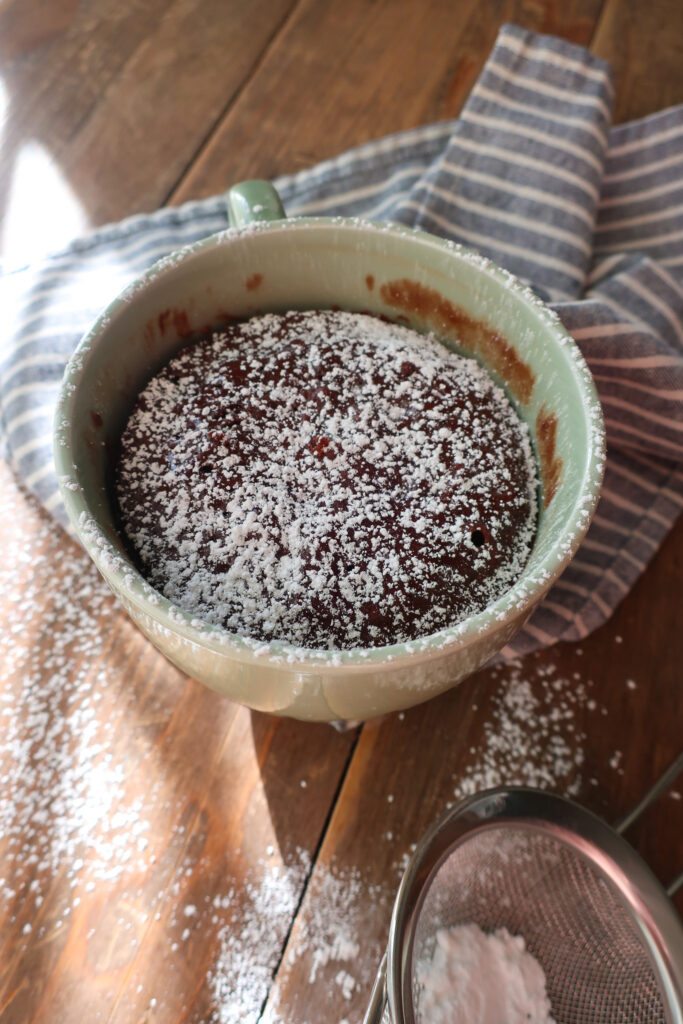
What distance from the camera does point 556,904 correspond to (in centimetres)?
58

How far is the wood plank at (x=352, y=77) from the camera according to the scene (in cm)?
92

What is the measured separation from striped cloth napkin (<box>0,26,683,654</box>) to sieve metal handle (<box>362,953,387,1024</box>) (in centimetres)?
26

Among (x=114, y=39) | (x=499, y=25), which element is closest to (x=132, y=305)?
(x=114, y=39)

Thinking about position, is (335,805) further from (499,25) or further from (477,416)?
(499,25)

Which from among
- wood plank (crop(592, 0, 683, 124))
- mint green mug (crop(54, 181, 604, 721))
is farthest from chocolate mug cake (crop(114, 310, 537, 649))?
wood plank (crop(592, 0, 683, 124))

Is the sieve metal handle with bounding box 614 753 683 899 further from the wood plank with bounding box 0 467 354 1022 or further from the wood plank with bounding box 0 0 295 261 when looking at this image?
the wood plank with bounding box 0 0 295 261

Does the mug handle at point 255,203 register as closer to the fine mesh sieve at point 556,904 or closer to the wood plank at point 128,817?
the wood plank at point 128,817

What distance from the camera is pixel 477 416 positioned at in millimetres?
579

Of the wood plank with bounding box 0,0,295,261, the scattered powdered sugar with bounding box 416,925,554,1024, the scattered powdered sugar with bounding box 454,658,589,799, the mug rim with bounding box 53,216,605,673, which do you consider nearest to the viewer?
the mug rim with bounding box 53,216,605,673

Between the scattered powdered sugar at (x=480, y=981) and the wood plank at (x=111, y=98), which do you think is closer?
the scattered powdered sugar at (x=480, y=981)

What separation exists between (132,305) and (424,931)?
46 centimetres

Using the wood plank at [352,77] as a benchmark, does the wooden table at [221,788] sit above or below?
below

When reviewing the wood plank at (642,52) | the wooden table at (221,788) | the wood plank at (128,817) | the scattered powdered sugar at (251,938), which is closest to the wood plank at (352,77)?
the wood plank at (642,52)

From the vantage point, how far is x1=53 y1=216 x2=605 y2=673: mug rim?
43cm
